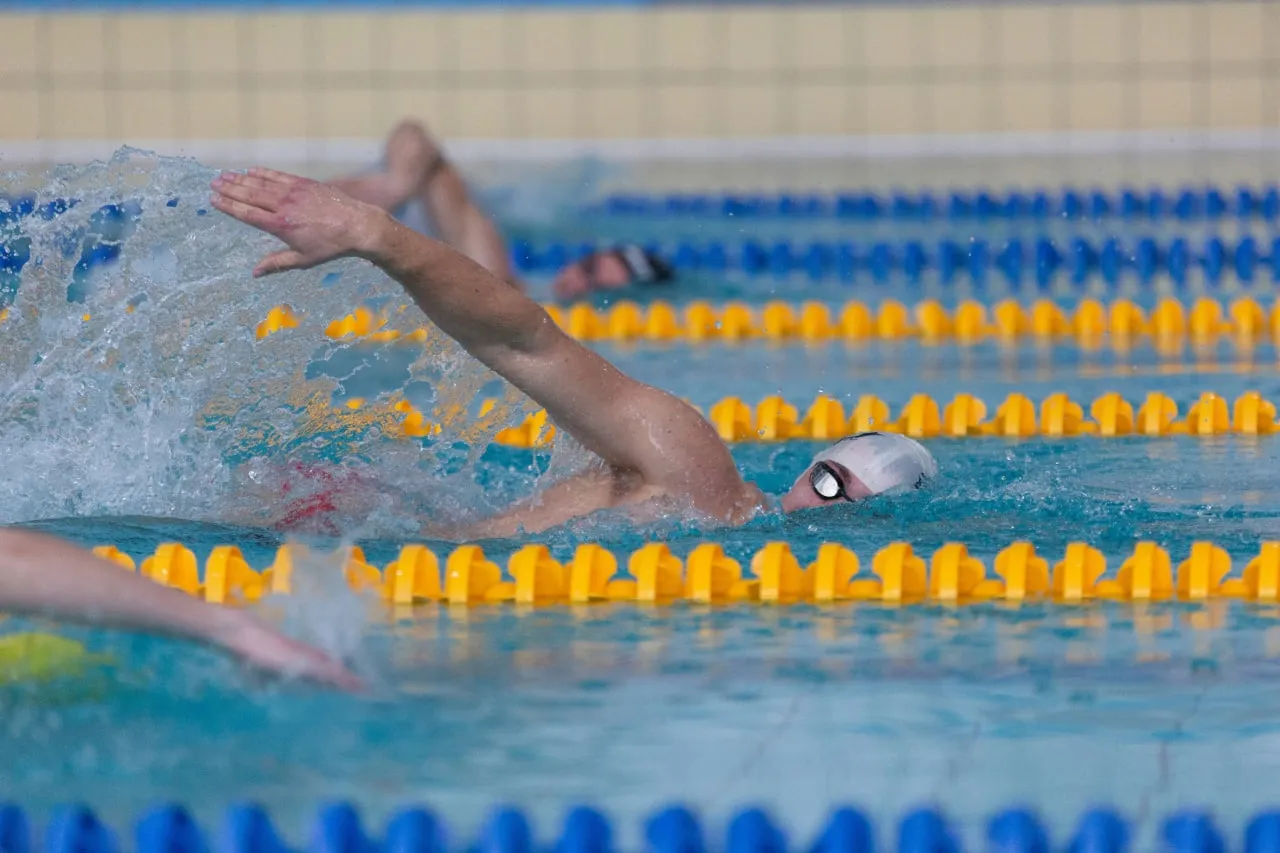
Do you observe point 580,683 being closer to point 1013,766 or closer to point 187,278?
point 1013,766

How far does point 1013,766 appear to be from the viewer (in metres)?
2.54

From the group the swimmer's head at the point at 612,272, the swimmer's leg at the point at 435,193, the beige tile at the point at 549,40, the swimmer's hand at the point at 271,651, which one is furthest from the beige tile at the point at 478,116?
the swimmer's hand at the point at 271,651

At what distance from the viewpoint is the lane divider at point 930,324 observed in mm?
6164

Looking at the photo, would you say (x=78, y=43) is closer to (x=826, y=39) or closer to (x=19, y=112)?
(x=19, y=112)

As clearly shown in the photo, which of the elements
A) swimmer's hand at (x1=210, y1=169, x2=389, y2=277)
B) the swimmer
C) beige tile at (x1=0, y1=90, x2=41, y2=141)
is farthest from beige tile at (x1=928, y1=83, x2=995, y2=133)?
swimmer's hand at (x1=210, y1=169, x2=389, y2=277)

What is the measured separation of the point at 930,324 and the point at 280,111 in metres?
5.36

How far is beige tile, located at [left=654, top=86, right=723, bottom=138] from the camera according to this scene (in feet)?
34.9

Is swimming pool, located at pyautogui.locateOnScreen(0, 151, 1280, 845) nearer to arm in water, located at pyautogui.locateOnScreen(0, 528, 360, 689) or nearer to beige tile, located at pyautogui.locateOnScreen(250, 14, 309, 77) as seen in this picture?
arm in water, located at pyautogui.locateOnScreen(0, 528, 360, 689)

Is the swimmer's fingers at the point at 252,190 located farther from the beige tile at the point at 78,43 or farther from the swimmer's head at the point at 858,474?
the beige tile at the point at 78,43

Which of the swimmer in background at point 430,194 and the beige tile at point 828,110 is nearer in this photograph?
the swimmer in background at point 430,194

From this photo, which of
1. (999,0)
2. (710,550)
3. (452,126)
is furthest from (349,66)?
(710,550)

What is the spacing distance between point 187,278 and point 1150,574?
1.96 meters

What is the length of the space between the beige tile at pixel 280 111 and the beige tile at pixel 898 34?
310 cm

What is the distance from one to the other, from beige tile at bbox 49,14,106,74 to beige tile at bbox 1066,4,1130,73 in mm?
5231
